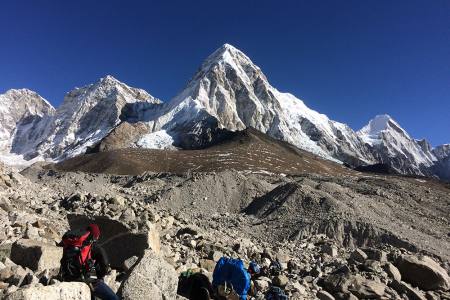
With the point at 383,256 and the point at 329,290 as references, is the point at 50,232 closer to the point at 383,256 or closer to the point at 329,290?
the point at 329,290

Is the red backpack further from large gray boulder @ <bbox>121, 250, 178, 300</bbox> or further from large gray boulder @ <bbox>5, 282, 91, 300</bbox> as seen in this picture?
large gray boulder @ <bbox>121, 250, 178, 300</bbox>

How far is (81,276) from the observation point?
8.41 m

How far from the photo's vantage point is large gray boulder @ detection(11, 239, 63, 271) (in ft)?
34.7

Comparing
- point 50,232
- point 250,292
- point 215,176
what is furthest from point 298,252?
point 215,176

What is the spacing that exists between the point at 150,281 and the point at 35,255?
328 centimetres

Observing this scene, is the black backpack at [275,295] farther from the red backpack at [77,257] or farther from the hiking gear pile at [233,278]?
the red backpack at [77,257]

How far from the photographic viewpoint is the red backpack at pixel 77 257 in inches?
335

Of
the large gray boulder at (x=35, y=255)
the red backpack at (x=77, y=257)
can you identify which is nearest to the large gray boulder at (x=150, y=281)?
the red backpack at (x=77, y=257)

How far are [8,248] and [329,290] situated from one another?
415 inches

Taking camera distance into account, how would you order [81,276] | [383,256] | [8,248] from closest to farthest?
[81,276] < [8,248] < [383,256]

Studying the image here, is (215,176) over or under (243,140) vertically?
under

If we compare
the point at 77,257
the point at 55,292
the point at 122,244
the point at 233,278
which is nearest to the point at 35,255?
the point at 122,244

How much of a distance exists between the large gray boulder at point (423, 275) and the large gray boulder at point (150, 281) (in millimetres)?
12426

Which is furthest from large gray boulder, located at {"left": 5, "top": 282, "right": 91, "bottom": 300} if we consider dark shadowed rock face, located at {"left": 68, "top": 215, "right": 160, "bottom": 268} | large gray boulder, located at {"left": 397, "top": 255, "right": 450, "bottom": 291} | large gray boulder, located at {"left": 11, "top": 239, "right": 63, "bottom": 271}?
large gray boulder, located at {"left": 397, "top": 255, "right": 450, "bottom": 291}
